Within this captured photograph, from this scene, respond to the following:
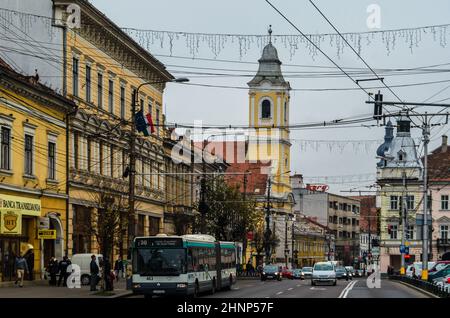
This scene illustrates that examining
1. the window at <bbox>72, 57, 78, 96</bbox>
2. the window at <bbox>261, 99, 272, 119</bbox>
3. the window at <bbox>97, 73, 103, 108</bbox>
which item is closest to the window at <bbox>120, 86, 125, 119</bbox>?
the window at <bbox>97, 73, 103, 108</bbox>

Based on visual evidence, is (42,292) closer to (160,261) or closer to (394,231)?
(160,261)

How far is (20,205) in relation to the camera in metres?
42.6

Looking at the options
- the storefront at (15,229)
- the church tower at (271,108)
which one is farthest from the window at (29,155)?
the church tower at (271,108)

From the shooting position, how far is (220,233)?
81125 millimetres

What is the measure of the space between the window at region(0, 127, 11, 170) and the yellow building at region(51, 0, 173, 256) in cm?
594

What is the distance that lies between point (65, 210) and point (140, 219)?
16.0 m

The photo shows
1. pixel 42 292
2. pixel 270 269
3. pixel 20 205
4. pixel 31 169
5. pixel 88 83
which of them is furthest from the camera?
pixel 270 269

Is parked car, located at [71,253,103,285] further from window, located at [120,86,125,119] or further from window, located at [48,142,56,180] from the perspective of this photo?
window, located at [120,86,125,119]

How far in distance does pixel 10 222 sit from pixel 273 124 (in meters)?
101

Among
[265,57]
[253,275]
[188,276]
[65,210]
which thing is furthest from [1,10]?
[265,57]

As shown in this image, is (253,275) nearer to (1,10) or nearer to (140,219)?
(140,219)

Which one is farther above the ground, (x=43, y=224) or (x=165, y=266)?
(x=43, y=224)

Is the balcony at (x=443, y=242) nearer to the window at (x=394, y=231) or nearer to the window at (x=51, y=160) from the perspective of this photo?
the window at (x=394, y=231)

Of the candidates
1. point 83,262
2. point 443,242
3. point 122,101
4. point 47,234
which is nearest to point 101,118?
point 122,101
